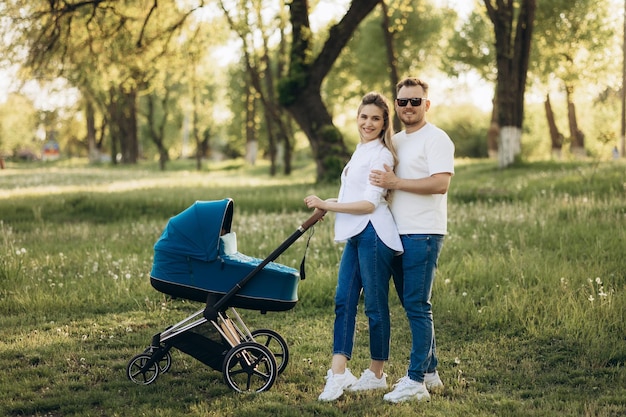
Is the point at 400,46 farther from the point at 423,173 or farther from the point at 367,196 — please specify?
the point at 367,196

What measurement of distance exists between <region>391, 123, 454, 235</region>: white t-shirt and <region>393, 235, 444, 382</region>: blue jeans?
8 cm

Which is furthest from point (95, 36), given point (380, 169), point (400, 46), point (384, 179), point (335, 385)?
point (400, 46)

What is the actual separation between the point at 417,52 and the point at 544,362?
3386 cm

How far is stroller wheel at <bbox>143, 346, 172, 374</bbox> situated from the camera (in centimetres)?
552

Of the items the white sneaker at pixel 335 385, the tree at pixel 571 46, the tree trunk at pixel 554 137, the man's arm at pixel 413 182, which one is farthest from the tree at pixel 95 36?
the tree trunk at pixel 554 137

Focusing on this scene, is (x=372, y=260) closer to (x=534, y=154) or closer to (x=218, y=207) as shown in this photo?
(x=218, y=207)

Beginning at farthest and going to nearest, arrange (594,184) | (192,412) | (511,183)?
(511,183) < (594,184) < (192,412)

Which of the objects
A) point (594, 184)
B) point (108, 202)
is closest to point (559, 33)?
point (594, 184)

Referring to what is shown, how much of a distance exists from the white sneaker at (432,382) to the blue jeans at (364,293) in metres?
0.38

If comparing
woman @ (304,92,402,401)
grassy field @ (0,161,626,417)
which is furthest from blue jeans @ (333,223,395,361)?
grassy field @ (0,161,626,417)

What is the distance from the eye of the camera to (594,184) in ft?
49.6

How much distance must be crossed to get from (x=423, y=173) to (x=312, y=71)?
15.3 m

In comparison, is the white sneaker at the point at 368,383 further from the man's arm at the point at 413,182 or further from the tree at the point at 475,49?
the tree at the point at 475,49

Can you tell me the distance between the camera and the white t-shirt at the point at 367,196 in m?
4.98
